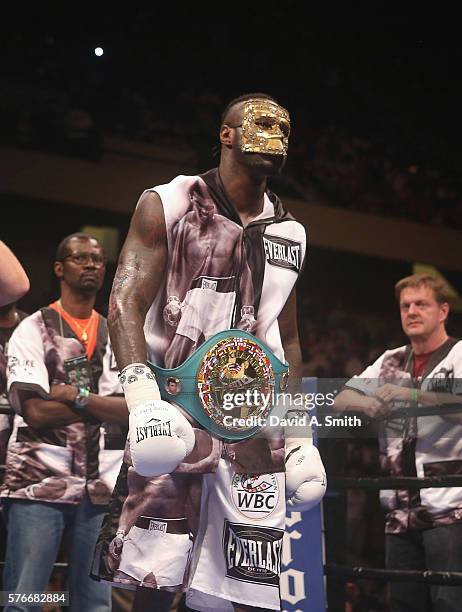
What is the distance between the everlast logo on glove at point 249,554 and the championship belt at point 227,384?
0.66 ft

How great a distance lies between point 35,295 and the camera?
10.5 feet

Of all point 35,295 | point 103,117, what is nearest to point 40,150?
point 103,117

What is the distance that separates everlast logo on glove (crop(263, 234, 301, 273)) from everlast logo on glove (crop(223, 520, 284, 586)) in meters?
0.63

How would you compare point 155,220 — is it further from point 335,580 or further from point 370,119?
point 370,119

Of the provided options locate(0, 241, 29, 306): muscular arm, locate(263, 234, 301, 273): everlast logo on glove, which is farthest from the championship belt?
locate(0, 241, 29, 306): muscular arm

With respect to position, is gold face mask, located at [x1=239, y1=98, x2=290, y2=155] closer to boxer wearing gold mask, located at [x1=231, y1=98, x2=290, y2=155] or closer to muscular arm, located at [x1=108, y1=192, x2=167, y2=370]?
boxer wearing gold mask, located at [x1=231, y1=98, x2=290, y2=155]

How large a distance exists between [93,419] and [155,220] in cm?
100

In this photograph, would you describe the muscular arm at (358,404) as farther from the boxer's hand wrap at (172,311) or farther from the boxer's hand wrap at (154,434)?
the boxer's hand wrap at (154,434)

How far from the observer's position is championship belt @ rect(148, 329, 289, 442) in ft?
6.37

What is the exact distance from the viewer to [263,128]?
83.1 inches

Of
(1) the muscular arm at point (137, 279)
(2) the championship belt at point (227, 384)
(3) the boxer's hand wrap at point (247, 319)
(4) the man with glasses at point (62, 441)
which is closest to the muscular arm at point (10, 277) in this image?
(1) the muscular arm at point (137, 279)

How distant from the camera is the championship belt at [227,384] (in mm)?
1940

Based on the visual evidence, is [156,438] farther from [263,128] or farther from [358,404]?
[358,404]

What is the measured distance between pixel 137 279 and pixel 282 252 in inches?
15.7
